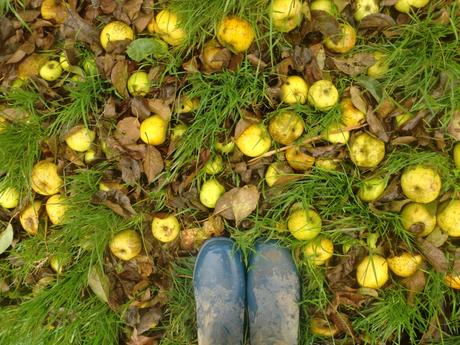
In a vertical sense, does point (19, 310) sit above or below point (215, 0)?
below

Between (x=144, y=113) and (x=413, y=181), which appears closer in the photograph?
(x=413, y=181)

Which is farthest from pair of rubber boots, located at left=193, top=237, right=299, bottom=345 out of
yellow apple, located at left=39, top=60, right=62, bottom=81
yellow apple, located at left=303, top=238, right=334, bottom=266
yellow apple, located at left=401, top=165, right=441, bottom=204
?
yellow apple, located at left=39, top=60, right=62, bottom=81

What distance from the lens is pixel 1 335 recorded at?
7.36ft

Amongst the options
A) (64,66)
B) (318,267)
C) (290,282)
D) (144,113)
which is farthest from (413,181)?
(64,66)

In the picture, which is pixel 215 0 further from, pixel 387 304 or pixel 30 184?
pixel 387 304

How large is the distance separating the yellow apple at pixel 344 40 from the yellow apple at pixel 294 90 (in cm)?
21

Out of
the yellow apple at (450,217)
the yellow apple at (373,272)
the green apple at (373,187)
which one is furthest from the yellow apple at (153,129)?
the yellow apple at (450,217)

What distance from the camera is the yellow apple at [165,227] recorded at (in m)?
2.10

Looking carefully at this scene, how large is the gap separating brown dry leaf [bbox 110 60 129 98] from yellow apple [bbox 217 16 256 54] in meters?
0.49

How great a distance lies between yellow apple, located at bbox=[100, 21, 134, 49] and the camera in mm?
2070

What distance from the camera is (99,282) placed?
2170mm

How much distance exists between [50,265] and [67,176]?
1.63ft

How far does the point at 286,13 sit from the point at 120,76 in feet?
2.76

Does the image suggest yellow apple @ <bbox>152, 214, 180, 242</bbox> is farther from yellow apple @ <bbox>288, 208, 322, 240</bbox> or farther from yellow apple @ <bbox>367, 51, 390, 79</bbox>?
yellow apple @ <bbox>367, 51, 390, 79</bbox>
